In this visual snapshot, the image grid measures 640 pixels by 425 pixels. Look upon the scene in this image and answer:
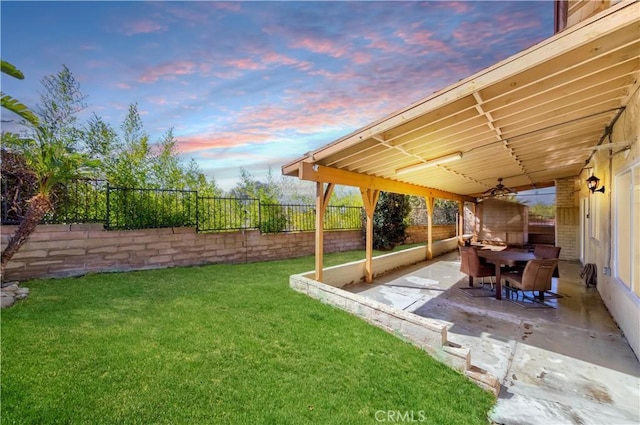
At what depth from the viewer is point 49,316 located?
3.62m

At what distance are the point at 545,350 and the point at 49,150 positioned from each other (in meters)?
7.54

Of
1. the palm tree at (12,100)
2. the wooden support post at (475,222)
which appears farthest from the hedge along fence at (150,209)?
the wooden support post at (475,222)

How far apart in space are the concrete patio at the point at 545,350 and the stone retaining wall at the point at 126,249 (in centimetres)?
349

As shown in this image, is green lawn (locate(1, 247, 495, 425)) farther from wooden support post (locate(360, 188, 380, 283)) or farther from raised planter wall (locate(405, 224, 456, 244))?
raised planter wall (locate(405, 224, 456, 244))

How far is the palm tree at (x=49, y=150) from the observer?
4.12 meters

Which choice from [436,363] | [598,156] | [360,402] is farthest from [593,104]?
[360,402]

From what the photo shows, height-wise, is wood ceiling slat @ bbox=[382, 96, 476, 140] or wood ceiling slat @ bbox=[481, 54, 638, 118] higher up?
wood ceiling slat @ bbox=[481, 54, 638, 118]

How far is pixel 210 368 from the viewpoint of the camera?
2.67 metres

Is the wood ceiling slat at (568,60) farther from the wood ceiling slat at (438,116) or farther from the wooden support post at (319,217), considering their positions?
the wooden support post at (319,217)

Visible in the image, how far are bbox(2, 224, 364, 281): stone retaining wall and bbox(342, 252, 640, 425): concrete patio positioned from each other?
137 inches

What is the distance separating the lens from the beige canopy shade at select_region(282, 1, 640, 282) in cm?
258

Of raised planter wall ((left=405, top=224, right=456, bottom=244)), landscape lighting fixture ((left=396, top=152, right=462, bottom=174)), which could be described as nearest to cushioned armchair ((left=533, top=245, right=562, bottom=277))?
landscape lighting fixture ((left=396, top=152, right=462, bottom=174))

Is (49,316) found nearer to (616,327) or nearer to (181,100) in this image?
(181,100)

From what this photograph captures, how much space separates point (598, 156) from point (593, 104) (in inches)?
122
